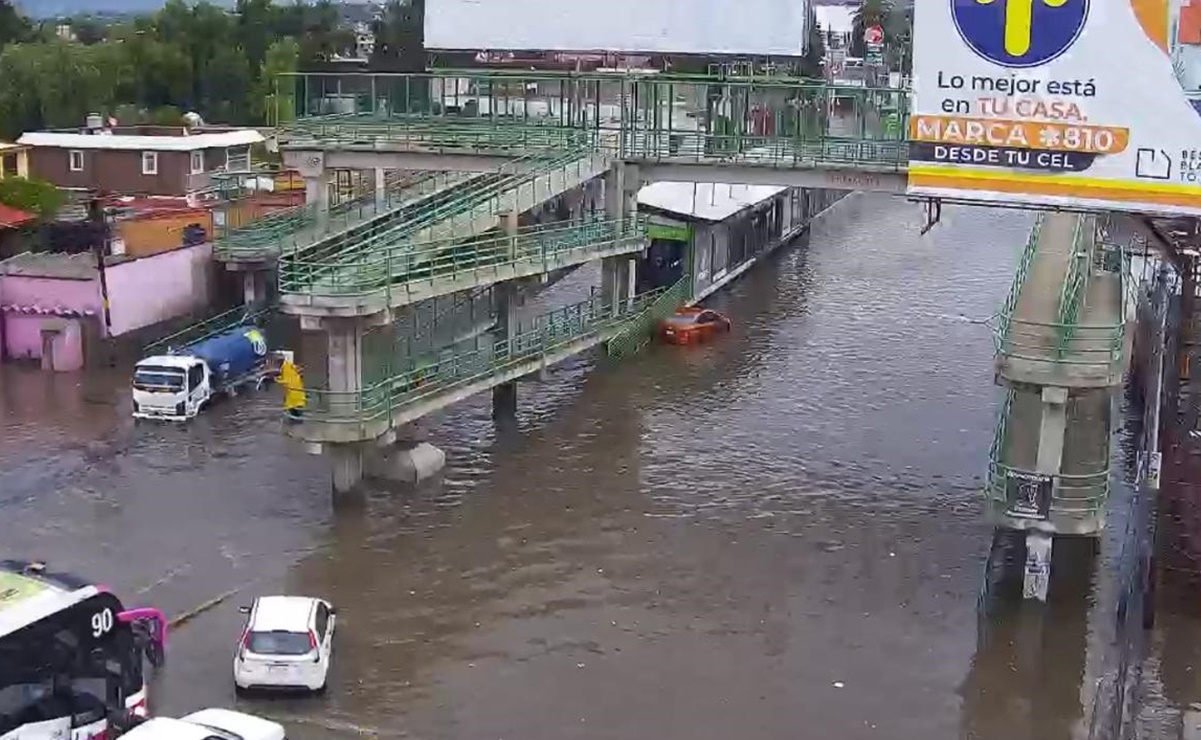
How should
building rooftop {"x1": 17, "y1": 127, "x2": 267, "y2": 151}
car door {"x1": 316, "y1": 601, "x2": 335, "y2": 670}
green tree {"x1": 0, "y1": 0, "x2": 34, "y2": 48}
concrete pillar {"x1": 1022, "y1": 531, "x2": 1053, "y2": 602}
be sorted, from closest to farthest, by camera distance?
car door {"x1": 316, "y1": 601, "x2": 335, "y2": 670}
concrete pillar {"x1": 1022, "y1": 531, "x2": 1053, "y2": 602}
building rooftop {"x1": 17, "y1": 127, "x2": 267, "y2": 151}
green tree {"x1": 0, "y1": 0, "x2": 34, "y2": 48}

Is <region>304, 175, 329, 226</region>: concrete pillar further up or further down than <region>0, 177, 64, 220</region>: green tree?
further up

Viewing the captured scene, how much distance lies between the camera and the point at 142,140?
4238 cm

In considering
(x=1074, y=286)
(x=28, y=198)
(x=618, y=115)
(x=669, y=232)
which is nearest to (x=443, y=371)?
(x=1074, y=286)

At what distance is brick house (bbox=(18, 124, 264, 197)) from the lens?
4212 cm

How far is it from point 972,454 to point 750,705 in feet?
33.1

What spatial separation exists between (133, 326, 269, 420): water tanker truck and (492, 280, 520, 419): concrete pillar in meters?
5.01

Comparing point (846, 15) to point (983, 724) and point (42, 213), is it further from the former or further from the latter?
point (983, 724)

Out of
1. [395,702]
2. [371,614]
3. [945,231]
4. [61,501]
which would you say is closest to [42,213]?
[61,501]

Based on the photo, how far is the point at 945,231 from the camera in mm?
49188

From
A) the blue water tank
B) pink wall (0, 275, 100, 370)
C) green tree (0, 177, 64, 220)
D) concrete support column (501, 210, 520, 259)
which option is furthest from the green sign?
green tree (0, 177, 64, 220)

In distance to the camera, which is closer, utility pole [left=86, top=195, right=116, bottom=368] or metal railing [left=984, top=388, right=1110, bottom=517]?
metal railing [left=984, top=388, right=1110, bottom=517]

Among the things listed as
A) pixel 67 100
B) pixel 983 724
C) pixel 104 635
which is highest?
pixel 67 100

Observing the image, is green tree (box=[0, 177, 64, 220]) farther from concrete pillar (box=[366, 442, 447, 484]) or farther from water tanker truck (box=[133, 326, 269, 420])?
concrete pillar (box=[366, 442, 447, 484])

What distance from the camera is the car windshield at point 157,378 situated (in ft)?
83.5
